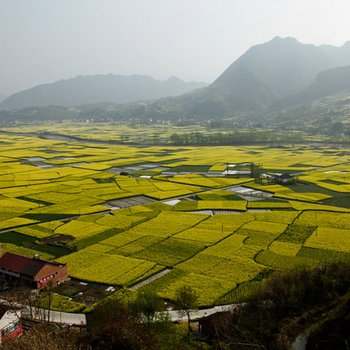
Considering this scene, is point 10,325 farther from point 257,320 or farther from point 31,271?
point 257,320

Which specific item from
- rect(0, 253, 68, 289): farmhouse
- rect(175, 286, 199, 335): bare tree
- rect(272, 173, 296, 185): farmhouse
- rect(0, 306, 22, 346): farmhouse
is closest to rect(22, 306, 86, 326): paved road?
rect(0, 306, 22, 346): farmhouse

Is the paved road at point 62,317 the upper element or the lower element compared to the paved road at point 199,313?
upper

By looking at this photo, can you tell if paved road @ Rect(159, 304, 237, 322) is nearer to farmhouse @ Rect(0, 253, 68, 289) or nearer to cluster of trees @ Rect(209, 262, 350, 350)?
cluster of trees @ Rect(209, 262, 350, 350)

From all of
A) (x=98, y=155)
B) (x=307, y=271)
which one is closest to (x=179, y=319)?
(x=307, y=271)

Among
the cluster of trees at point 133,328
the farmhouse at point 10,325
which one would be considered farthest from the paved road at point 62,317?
the farmhouse at point 10,325

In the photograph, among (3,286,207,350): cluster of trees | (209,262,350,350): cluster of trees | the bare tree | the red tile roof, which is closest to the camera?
(3,286,207,350): cluster of trees

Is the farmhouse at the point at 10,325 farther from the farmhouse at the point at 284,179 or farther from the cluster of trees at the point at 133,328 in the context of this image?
the farmhouse at the point at 284,179

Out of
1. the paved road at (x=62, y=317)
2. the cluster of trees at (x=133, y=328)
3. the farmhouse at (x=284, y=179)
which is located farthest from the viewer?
the farmhouse at (x=284, y=179)
